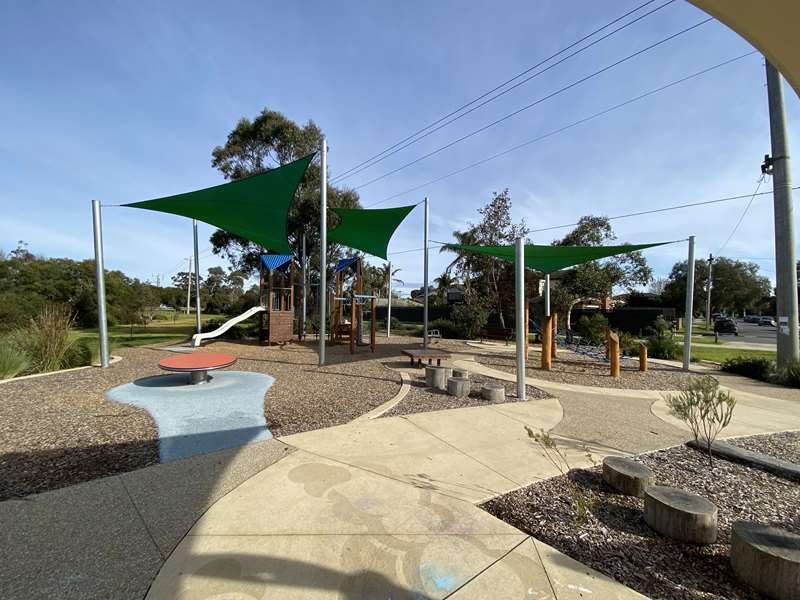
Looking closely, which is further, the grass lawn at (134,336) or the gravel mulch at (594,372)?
the grass lawn at (134,336)

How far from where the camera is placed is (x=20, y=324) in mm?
14000

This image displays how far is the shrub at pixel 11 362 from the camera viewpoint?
22.6 feet

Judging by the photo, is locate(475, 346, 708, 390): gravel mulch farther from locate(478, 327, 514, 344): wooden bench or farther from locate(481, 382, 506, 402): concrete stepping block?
locate(478, 327, 514, 344): wooden bench

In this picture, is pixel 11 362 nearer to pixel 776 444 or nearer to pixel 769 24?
pixel 769 24

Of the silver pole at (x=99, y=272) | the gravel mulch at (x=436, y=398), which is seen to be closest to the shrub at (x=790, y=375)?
the gravel mulch at (x=436, y=398)

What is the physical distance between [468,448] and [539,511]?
1.24 meters

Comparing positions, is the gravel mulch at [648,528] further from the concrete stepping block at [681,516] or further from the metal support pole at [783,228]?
the metal support pole at [783,228]

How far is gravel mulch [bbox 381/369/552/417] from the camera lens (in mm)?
5438

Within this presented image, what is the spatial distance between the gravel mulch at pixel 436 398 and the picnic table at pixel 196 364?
141 inches

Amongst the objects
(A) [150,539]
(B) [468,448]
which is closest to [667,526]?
(B) [468,448]

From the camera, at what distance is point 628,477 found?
118 inches

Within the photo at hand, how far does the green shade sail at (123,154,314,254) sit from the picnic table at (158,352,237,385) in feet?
11.9

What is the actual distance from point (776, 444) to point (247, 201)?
10.2m

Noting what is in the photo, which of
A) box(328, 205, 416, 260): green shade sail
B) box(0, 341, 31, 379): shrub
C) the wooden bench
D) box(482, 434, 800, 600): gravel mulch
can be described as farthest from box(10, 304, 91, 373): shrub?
the wooden bench
